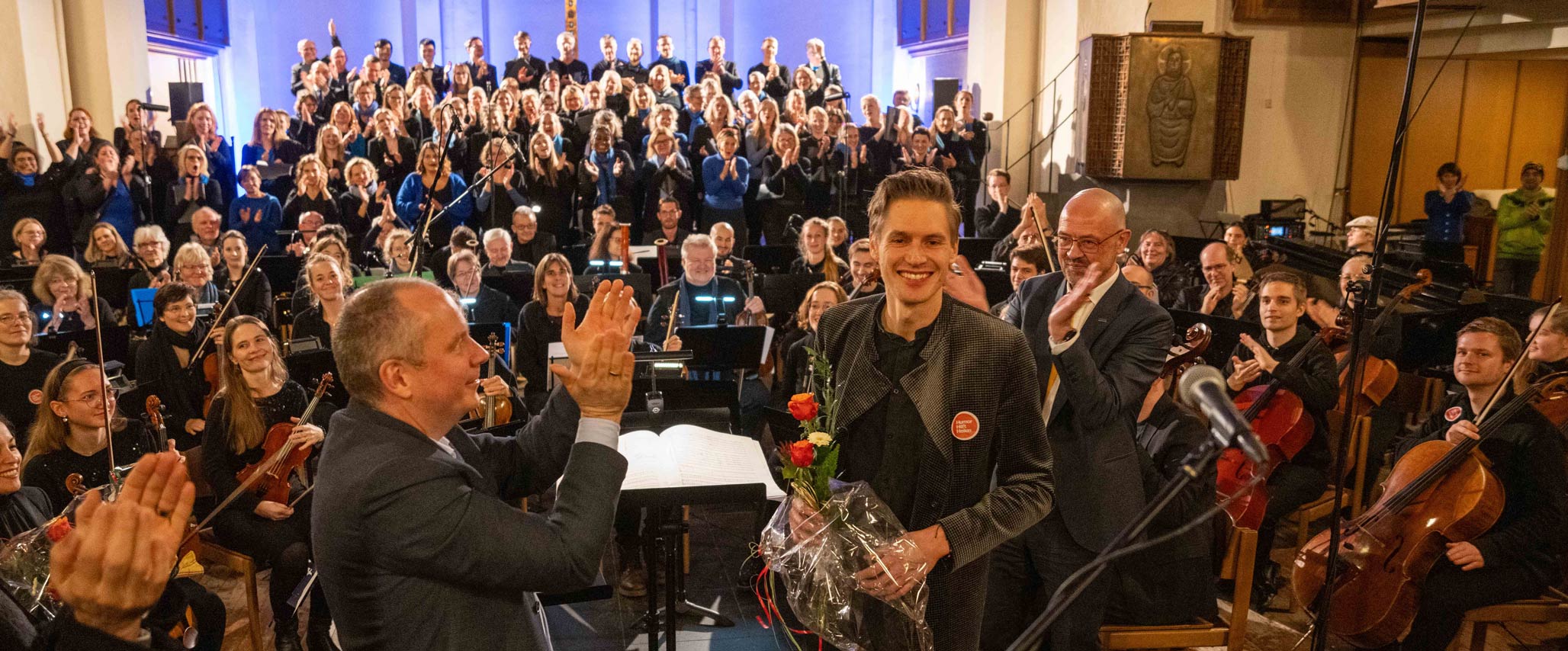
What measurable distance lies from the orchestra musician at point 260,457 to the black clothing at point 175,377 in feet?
3.06

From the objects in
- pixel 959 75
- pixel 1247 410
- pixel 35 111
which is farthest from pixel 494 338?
pixel 959 75

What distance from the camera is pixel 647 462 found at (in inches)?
109

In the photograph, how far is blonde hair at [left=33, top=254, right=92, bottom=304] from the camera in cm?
601

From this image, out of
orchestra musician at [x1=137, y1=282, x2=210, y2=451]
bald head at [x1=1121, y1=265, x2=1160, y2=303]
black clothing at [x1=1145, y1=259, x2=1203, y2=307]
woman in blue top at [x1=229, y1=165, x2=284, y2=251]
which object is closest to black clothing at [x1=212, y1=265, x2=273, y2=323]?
orchestra musician at [x1=137, y1=282, x2=210, y2=451]

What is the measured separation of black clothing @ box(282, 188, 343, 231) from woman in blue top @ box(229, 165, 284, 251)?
0.26ft

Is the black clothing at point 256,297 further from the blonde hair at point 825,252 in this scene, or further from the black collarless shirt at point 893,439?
the black collarless shirt at point 893,439

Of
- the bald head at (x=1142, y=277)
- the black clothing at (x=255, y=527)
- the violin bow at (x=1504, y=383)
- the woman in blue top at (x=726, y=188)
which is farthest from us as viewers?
the woman in blue top at (x=726, y=188)

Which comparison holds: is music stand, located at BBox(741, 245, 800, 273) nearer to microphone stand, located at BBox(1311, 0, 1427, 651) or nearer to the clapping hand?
microphone stand, located at BBox(1311, 0, 1427, 651)

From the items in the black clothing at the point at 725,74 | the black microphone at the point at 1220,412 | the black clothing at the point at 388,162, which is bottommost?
the black microphone at the point at 1220,412

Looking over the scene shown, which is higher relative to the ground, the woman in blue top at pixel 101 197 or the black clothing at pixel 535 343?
the woman in blue top at pixel 101 197

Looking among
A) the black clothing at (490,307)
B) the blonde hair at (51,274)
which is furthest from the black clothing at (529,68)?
the blonde hair at (51,274)

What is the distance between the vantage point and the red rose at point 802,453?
1.97 meters

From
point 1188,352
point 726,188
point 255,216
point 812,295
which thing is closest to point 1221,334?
point 1188,352

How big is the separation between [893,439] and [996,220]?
24.9 feet
